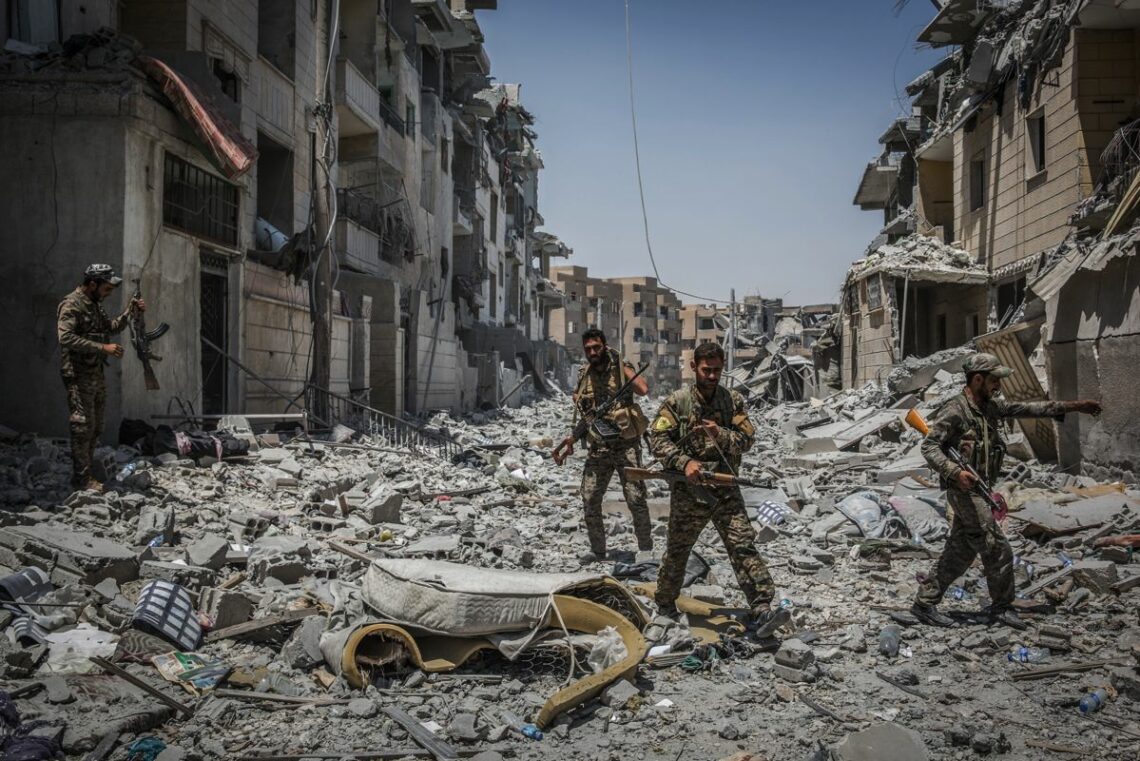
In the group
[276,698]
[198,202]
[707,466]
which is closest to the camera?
[276,698]

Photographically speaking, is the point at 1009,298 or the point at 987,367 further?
→ the point at 1009,298

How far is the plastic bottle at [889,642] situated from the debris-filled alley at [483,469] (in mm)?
79

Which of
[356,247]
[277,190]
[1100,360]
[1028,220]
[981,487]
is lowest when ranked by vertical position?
[981,487]

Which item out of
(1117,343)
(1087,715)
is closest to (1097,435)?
(1117,343)

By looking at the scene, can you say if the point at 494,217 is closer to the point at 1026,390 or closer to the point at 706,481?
the point at 1026,390

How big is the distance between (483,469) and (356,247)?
8.32 metres

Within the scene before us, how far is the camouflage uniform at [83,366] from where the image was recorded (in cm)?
655

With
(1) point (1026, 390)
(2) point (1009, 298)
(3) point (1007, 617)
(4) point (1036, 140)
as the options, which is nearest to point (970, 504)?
(3) point (1007, 617)

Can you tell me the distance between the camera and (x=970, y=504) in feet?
16.1

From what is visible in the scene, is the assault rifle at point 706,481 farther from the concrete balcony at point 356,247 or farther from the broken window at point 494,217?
the broken window at point 494,217

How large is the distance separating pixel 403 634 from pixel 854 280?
19.8 meters

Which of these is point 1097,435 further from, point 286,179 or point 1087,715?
point 286,179

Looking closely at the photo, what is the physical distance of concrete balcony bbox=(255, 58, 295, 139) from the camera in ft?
46.1

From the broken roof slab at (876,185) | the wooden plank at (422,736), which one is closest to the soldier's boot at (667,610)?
the wooden plank at (422,736)
